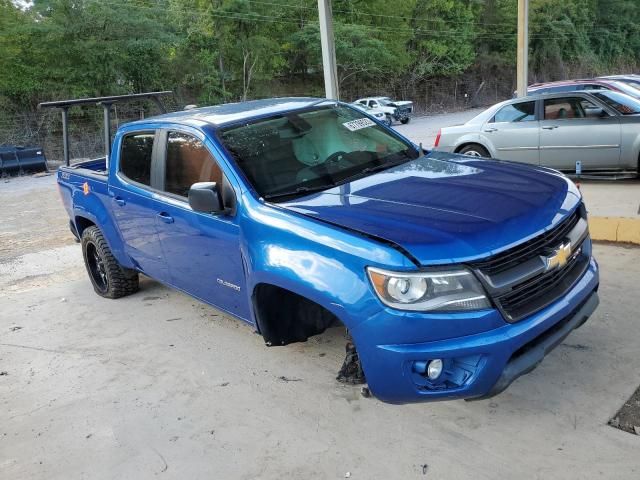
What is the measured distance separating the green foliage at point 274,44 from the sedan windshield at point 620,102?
26.4m

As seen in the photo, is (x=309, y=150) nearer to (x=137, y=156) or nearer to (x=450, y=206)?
(x=450, y=206)

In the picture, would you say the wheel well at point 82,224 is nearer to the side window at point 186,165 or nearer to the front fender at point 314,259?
the side window at point 186,165

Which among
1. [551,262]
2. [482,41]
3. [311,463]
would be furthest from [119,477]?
[482,41]

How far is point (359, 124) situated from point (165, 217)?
1607 millimetres


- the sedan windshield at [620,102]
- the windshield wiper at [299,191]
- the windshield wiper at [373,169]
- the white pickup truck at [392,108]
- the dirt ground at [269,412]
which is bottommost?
the white pickup truck at [392,108]

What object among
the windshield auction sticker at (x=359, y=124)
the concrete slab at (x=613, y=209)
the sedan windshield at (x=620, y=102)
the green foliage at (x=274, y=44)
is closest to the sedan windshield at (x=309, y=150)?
the windshield auction sticker at (x=359, y=124)

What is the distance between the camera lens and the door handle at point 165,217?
4293 millimetres

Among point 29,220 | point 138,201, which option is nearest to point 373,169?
point 138,201

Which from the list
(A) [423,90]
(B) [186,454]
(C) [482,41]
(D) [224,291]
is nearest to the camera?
(B) [186,454]

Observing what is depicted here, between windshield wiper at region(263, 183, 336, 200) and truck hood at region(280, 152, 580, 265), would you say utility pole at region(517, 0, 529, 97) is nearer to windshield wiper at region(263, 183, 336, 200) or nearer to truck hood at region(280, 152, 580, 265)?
truck hood at region(280, 152, 580, 265)

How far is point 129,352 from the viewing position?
4.62 meters

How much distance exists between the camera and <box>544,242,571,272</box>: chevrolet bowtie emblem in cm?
292

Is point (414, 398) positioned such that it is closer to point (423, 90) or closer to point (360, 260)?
point (360, 260)

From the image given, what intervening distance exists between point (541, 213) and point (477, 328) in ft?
2.52
